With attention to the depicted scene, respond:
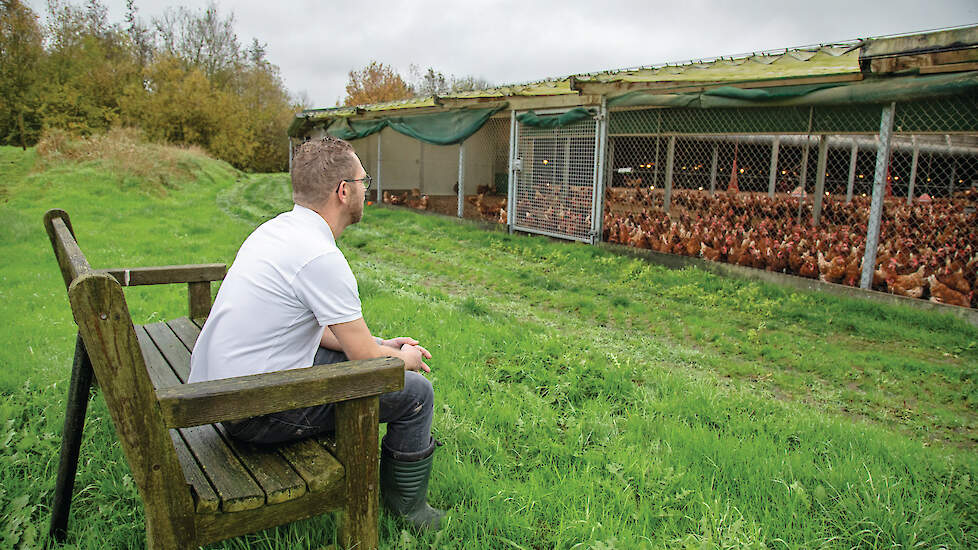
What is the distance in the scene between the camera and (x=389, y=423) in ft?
7.30

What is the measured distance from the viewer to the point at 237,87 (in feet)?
138

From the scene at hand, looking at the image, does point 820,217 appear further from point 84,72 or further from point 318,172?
point 84,72

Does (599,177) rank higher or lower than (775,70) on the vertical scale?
lower

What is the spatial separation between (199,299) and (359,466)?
1.99 metres

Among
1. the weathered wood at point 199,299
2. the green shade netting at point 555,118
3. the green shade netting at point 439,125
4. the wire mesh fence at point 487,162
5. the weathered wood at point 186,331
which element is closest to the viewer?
the weathered wood at point 186,331

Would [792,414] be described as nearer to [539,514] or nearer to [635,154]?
[539,514]

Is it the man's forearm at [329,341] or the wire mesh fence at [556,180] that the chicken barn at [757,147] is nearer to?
the wire mesh fence at [556,180]

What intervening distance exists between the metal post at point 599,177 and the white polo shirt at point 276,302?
26.1 feet

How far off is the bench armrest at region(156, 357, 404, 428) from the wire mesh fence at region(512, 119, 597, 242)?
323 inches

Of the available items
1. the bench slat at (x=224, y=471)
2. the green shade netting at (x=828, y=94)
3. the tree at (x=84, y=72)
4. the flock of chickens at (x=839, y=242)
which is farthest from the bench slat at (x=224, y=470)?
the tree at (x=84, y=72)

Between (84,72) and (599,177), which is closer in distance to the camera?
(599,177)

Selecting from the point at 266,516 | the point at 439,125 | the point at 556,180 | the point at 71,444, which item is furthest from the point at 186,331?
the point at 439,125

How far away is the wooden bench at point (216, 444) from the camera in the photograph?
1463mm

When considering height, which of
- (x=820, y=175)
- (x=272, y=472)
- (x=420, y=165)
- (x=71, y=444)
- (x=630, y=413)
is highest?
(x=420, y=165)
